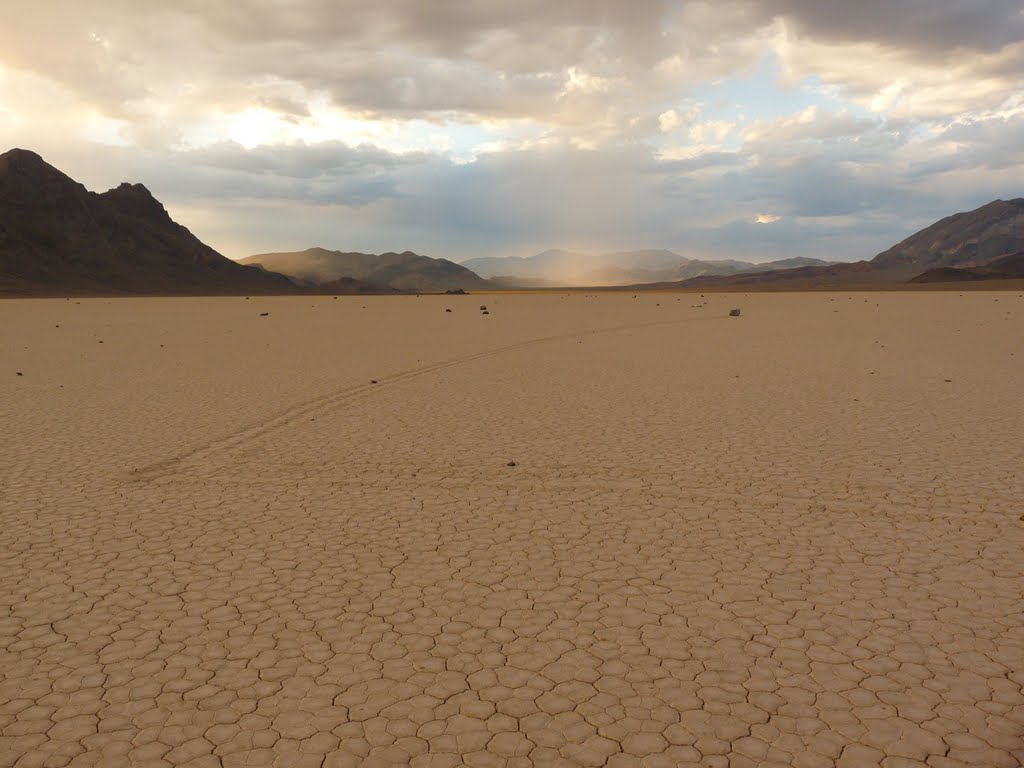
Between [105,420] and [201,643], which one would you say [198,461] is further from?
[201,643]

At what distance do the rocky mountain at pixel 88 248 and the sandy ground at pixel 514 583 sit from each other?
78.1 m

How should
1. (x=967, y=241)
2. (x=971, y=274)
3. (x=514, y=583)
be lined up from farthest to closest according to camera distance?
(x=967, y=241) → (x=971, y=274) → (x=514, y=583)

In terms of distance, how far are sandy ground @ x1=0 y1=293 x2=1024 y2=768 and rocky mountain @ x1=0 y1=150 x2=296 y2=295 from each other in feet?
256

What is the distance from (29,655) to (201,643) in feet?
2.88

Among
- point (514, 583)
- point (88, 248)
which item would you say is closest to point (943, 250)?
point (88, 248)

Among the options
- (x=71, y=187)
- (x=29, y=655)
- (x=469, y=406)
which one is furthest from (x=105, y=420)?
(x=71, y=187)

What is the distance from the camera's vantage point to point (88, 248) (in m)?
96.6

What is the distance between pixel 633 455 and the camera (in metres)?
8.32

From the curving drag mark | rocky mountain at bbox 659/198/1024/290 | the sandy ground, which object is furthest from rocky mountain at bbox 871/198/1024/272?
the sandy ground

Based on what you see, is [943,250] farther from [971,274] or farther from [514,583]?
[514,583]

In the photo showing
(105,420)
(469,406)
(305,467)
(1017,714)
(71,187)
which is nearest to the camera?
(1017,714)

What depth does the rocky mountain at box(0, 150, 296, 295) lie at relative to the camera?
3388 inches

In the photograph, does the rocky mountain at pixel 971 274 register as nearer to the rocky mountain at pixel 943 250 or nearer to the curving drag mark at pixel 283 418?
the rocky mountain at pixel 943 250

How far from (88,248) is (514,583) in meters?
109
